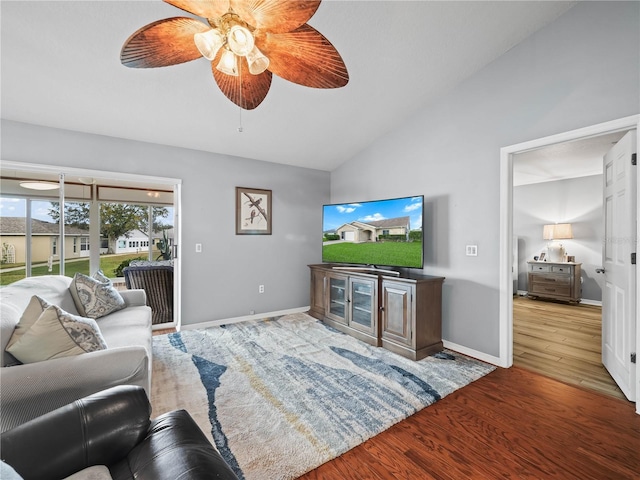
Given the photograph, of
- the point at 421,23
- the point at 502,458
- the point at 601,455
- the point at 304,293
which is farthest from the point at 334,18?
the point at 304,293

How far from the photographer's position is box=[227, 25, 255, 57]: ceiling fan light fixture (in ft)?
4.00

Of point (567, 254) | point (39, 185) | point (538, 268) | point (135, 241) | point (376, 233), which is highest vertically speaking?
point (39, 185)

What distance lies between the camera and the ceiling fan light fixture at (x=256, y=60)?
1.30 m

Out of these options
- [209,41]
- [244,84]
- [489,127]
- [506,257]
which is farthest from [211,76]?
[506,257]

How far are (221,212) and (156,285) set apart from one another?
4.19ft

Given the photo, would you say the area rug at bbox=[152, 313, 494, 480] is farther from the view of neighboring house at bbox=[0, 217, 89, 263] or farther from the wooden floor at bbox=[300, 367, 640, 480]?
the view of neighboring house at bbox=[0, 217, 89, 263]

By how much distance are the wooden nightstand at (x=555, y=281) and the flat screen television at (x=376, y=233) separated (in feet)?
12.5

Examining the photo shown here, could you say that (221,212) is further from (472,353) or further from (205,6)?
(472,353)

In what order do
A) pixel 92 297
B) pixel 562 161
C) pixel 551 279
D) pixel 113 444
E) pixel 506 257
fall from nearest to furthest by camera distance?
pixel 113 444 < pixel 92 297 < pixel 506 257 < pixel 562 161 < pixel 551 279

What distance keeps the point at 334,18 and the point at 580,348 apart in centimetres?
390

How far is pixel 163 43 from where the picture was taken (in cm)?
133

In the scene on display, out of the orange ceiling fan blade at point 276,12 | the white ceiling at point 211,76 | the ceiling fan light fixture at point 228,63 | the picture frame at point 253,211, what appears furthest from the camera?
the picture frame at point 253,211

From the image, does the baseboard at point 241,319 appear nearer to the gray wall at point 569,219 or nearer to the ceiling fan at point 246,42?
the ceiling fan at point 246,42

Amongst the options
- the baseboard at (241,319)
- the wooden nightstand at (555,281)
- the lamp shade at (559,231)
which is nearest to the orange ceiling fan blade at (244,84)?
the baseboard at (241,319)
